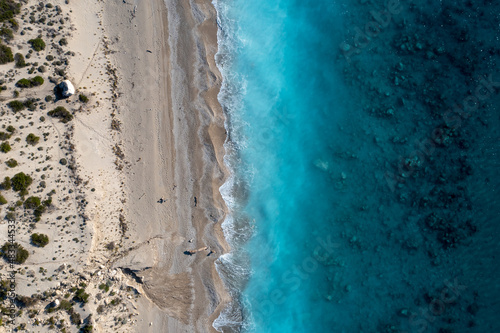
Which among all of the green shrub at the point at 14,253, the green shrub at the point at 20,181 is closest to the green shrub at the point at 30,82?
the green shrub at the point at 20,181

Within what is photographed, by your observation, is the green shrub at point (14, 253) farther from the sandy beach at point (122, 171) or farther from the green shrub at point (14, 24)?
the green shrub at point (14, 24)

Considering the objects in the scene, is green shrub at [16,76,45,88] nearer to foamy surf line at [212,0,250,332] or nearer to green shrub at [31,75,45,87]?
green shrub at [31,75,45,87]

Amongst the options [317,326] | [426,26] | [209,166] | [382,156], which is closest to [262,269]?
[317,326]

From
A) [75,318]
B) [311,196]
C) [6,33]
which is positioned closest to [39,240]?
[75,318]

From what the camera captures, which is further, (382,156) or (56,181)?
(382,156)

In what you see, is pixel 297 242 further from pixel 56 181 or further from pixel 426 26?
pixel 426 26

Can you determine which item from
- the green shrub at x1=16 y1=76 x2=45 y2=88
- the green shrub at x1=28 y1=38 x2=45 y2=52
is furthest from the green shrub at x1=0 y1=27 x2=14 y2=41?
the green shrub at x1=16 y1=76 x2=45 y2=88
